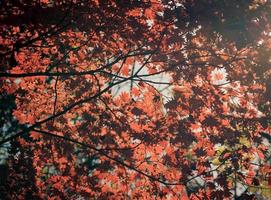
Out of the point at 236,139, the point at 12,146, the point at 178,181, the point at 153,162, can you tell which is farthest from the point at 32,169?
the point at 236,139

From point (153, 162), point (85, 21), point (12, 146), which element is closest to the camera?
point (85, 21)

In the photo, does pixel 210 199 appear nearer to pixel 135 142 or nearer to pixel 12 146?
pixel 135 142

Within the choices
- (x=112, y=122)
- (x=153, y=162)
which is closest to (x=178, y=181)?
(x=153, y=162)

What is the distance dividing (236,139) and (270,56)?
1981 millimetres

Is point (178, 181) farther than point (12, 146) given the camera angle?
No

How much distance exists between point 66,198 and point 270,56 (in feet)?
20.7

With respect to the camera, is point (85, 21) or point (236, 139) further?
point (236, 139)

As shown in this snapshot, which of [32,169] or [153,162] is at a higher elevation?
[32,169]

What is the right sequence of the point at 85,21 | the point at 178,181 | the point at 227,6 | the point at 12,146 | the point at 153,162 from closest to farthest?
the point at 227,6, the point at 85,21, the point at 178,181, the point at 153,162, the point at 12,146

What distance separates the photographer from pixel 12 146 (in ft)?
30.8

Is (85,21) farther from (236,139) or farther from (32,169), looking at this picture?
(32,169)

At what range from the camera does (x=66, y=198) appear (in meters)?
8.77

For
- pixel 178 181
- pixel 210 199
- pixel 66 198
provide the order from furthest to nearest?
pixel 66 198, pixel 178 181, pixel 210 199

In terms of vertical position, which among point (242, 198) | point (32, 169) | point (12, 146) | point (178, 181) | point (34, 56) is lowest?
point (242, 198)
